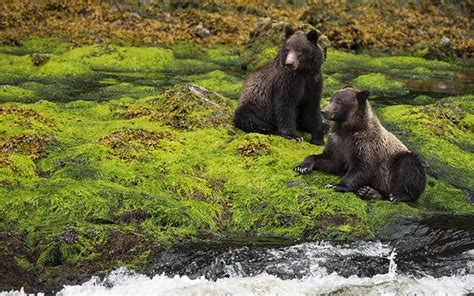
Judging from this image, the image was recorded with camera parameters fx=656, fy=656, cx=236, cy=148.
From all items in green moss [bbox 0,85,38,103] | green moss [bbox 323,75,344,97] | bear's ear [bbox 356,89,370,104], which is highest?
bear's ear [bbox 356,89,370,104]

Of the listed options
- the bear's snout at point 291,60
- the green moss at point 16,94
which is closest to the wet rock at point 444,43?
the bear's snout at point 291,60

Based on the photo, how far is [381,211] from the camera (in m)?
9.00

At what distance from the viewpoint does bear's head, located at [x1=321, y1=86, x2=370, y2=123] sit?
31.6 ft

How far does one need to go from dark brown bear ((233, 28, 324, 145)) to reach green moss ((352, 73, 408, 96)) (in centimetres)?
638

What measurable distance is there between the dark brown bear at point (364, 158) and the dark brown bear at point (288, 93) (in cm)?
158

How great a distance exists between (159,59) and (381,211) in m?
13.7

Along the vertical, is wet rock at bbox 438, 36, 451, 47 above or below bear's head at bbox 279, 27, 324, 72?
below

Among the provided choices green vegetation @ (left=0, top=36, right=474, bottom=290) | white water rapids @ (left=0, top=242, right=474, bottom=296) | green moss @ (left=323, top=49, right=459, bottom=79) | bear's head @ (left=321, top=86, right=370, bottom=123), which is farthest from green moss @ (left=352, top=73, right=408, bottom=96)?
white water rapids @ (left=0, top=242, right=474, bottom=296)

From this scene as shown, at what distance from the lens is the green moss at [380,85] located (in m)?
18.0

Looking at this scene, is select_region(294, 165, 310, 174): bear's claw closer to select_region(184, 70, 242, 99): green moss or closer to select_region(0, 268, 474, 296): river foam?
select_region(0, 268, 474, 296): river foam

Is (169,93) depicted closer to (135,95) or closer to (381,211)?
(135,95)

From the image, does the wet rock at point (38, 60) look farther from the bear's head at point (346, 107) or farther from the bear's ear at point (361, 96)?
the bear's ear at point (361, 96)

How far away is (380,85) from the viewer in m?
18.7

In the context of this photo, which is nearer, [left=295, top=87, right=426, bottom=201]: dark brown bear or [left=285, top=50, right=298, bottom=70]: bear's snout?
[left=295, top=87, right=426, bottom=201]: dark brown bear
